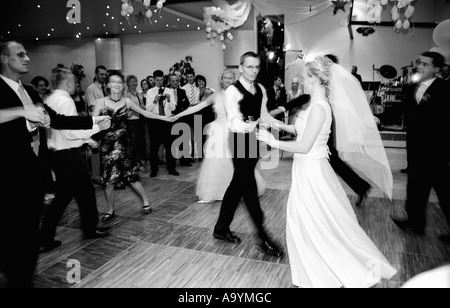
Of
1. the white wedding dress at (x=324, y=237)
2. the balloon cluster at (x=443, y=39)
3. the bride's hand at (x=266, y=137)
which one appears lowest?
the white wedding dress at (x=324, y=237)

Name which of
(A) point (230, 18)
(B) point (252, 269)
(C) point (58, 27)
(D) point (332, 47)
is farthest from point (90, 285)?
(C) point (58, 27)

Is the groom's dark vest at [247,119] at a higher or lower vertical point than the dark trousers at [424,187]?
higher

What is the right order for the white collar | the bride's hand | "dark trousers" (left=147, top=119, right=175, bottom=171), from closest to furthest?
1. the white collar
2. the bride's hand
3. "dark trousers" (left=147, top=119, right=175, bottom=171)

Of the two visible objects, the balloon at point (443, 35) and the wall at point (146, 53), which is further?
the wall at point (146, 53)

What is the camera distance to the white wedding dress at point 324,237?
200 centimetres

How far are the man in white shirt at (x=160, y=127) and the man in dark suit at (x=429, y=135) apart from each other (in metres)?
3.51

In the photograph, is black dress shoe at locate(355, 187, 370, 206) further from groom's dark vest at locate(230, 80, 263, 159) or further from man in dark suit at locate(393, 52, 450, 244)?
groom's dark vest at locate(230, 80, 263, 159)

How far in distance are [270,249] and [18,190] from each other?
1.81 meters

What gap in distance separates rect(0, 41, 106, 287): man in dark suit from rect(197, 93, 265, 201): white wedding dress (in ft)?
7.71

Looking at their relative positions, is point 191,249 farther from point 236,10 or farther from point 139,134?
point 236,10

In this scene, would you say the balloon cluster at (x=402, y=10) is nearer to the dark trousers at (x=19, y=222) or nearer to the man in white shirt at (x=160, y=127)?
the man in white shirt at (x=160, y=127)

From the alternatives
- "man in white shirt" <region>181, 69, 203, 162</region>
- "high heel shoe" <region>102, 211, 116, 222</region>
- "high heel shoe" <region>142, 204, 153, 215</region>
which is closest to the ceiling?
"man in white shirt" <region>181, 69, 203, 162</region>

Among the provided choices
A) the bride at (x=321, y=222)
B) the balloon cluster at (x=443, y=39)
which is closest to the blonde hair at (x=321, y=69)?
the bride at (x=321, y=222)

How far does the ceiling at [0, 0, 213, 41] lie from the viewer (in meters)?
8.06
